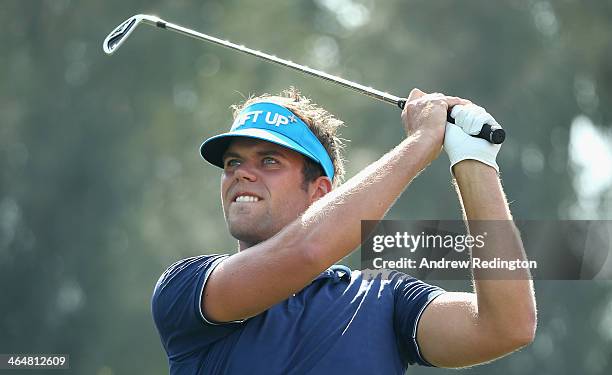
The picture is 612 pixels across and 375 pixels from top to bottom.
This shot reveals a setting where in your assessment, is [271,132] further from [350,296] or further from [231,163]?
[350,296]

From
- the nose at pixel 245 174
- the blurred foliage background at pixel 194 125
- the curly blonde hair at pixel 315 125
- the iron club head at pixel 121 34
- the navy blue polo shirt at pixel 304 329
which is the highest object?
the blurred foliage background at pixel 194 125

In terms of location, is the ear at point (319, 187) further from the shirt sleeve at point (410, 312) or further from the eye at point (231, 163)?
the shirt sleeve at point (410, 312)

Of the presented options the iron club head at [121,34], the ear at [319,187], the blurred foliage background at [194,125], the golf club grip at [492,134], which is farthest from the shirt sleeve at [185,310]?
the blurred foliage background at [194,125]

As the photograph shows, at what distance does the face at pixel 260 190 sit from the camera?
14.3 ft

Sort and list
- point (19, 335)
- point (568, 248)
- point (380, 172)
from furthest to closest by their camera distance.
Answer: point (19, 335)
point (568, 248)
point (380, 172)

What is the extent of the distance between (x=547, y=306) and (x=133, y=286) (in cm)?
534

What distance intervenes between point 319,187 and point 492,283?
0.96m

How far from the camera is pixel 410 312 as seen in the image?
412 cm

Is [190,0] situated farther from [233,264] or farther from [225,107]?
[233,264]

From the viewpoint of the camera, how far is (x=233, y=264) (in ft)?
12.7

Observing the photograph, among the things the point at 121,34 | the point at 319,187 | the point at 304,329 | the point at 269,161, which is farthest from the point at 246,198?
the point at 121,34

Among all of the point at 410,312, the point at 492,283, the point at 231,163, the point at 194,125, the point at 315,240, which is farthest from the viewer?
the point at 194,125

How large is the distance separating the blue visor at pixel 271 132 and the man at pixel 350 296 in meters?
0.25

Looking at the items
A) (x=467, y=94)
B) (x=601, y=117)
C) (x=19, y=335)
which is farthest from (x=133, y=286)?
(x=601, y=117)
